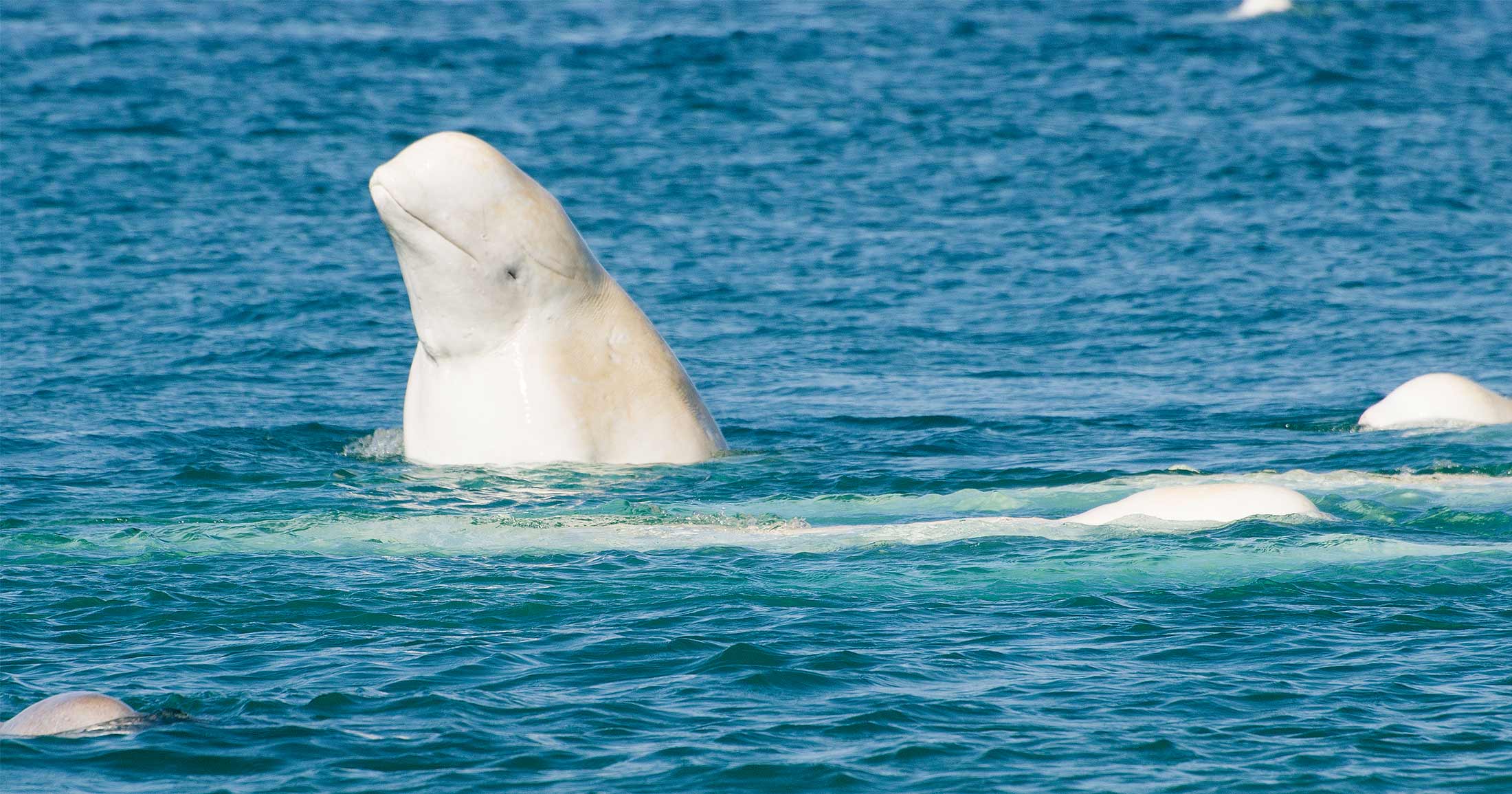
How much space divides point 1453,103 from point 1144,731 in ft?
100

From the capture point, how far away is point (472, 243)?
41.0ft

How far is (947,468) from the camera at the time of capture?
15.3 metres

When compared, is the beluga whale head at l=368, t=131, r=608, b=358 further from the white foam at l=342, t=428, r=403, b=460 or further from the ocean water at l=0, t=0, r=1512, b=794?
the white foam at l=342, t=428, r=403, b=460

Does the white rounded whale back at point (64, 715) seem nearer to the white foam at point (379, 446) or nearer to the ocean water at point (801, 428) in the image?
the ocean water at point (801, 428)

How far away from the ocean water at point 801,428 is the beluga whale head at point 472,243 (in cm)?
106

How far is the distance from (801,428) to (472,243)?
5.48 meters

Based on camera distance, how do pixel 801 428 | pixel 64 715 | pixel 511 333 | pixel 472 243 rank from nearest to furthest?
pixel 64 715, pixel 472 243, pixel 511 333, pixel 801 428

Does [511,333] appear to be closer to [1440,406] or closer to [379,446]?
[379,446]

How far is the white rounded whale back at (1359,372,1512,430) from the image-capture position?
16.8 metres

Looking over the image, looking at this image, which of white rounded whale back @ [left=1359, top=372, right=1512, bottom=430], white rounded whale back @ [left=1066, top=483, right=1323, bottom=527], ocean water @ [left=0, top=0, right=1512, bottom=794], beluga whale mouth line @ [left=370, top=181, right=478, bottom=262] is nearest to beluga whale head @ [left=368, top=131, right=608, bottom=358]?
beluga whale mouth line @ [left=370, top=181, right=478, bottom=262]

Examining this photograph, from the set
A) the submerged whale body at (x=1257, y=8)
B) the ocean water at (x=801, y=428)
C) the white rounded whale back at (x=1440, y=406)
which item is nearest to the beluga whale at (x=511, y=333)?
the ocean water at (x=801, y=428)

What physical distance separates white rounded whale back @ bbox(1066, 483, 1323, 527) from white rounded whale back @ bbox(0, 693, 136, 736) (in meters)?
6.05

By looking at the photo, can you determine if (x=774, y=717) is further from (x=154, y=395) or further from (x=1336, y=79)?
(x=1336, y=79)

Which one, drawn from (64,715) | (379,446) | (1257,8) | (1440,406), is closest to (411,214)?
(379,446)
